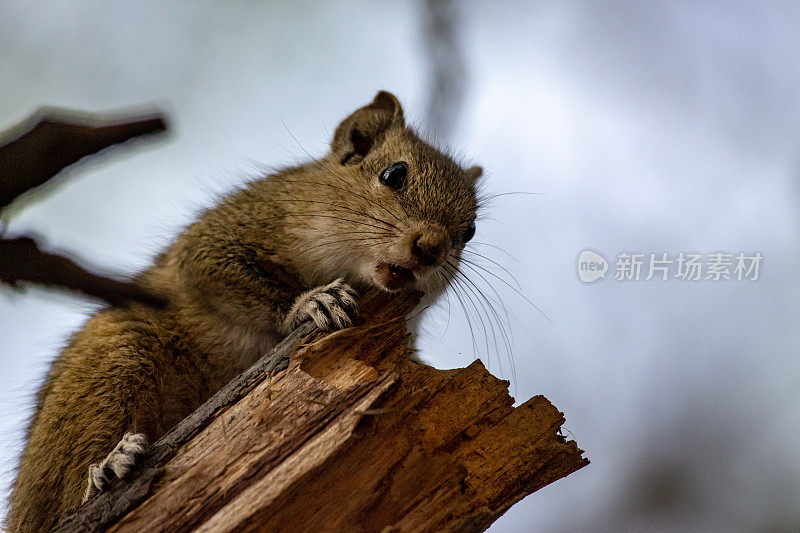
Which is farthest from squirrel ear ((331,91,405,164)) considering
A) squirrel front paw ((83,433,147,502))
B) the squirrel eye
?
squirrel front paw ((83,433,147,502))

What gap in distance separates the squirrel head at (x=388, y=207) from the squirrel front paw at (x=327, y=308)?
8.5 inches

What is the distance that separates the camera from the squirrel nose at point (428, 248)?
2965mm

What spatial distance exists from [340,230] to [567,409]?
2310 mm

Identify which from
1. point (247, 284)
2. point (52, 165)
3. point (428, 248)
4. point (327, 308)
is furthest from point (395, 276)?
point (52, 165)

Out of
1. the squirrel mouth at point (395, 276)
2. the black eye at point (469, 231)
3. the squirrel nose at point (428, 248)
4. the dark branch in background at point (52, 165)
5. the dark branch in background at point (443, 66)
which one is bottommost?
the dark branch in background at point (52, 165)

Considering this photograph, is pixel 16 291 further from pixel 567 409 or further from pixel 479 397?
pixel 567 409

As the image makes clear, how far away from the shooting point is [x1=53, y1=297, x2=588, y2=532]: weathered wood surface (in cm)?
215

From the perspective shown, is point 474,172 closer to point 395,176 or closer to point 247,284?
point 395,176

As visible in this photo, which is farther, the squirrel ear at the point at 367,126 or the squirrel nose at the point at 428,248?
the squirrel ear at the point at 367,126

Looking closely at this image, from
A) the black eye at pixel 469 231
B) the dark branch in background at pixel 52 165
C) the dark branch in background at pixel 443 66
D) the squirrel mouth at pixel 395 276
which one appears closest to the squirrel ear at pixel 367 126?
the dark branch in background at pixel 443 66

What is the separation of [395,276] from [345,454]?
1015 mm

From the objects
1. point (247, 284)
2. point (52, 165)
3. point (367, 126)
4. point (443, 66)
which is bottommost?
point (52, 165)

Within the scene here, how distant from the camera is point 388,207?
Answer: 328 cm

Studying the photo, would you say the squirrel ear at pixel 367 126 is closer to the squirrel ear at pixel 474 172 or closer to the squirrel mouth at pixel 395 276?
the squirrel ear at pixel 474 172
